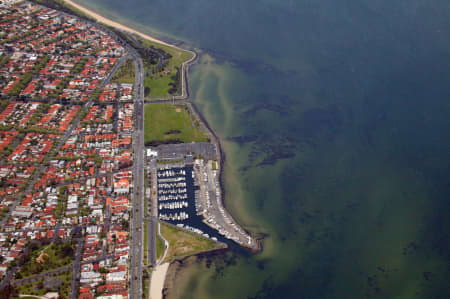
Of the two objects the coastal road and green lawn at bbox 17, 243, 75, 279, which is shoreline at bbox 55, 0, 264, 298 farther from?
green lawn at bbox 17, 243, 75, 279

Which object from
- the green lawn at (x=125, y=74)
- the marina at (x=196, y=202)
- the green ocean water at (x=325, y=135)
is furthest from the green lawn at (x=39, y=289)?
the green lawn at (x=125, y=74)

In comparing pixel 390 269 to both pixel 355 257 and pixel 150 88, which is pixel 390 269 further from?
pixel 150 88

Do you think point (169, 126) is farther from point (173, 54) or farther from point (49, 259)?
point (49, 259)

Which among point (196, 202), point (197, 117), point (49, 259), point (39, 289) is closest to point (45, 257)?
point (49, 259)

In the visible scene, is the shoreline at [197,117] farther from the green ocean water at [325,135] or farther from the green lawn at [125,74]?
the green lawn at [125,74]

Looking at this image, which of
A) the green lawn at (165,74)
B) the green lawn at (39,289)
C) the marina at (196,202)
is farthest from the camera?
the green lawn at (165,74)

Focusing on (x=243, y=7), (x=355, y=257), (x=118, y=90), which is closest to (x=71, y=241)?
(x=118, y=90)
